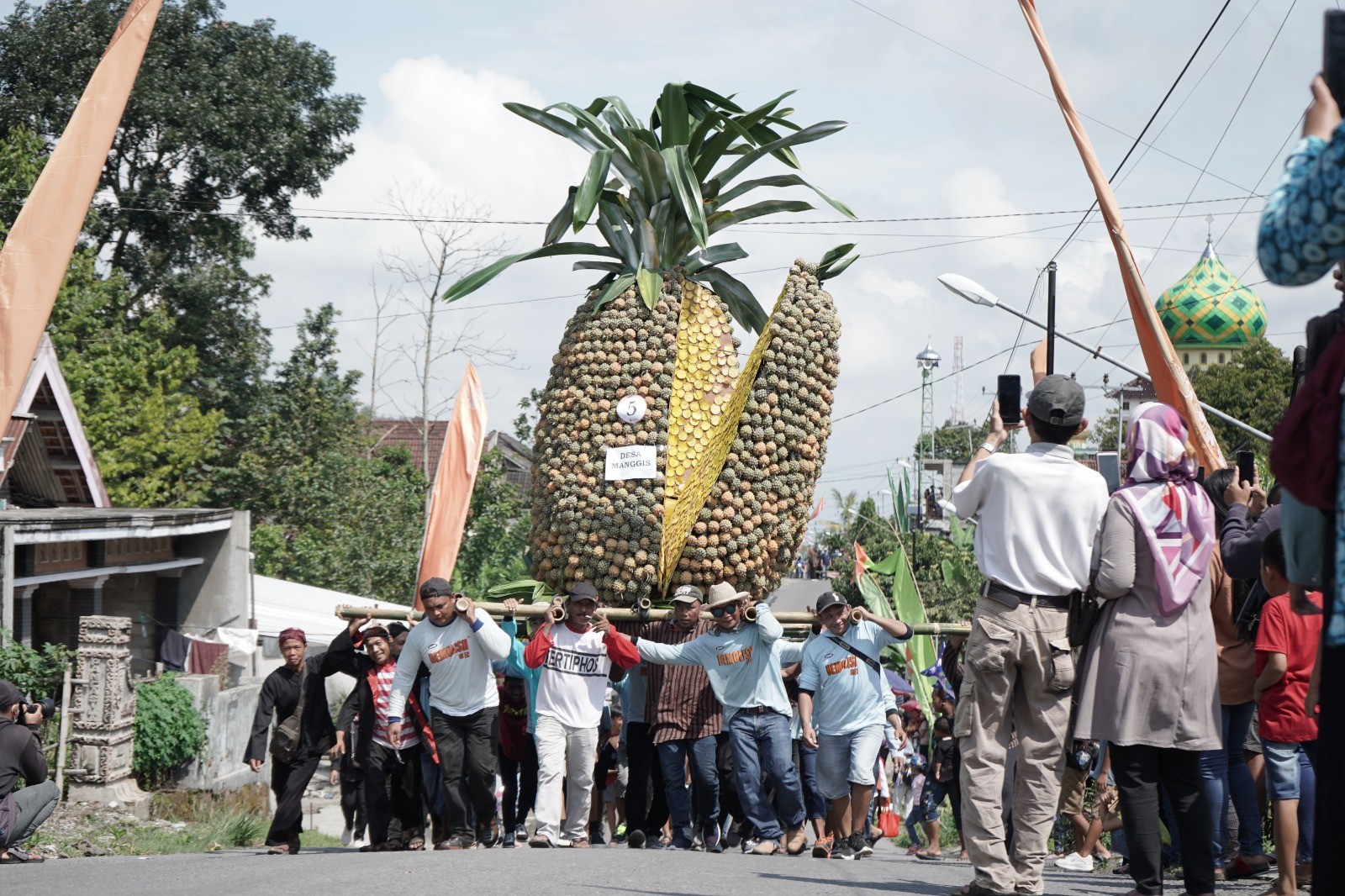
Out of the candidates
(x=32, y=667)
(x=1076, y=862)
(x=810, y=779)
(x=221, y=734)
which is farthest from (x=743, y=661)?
(x=221, y=734)

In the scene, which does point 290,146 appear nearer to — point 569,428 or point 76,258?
point 76,258

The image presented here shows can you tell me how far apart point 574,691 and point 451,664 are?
33.9 inches

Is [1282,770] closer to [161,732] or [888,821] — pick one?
[888,821]

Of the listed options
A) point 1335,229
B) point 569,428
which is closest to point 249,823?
point 569,428

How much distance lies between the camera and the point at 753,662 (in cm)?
974

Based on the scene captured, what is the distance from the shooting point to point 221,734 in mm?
17891

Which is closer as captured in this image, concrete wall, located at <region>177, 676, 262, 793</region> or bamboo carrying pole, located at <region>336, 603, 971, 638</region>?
bamboo carrying pole, located at <region>336, 603, 971, 638</region>

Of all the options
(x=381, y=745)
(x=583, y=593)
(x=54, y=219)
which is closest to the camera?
(x=54, y=219)

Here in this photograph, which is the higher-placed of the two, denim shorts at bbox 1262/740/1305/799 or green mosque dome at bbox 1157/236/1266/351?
green mosque dome at bbox 1157/236/1266/351

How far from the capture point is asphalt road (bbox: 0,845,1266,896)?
6.67m

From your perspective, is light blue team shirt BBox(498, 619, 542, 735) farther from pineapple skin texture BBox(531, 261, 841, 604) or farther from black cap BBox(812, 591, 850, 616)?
black cap BBox(812, 591, 850, 616)

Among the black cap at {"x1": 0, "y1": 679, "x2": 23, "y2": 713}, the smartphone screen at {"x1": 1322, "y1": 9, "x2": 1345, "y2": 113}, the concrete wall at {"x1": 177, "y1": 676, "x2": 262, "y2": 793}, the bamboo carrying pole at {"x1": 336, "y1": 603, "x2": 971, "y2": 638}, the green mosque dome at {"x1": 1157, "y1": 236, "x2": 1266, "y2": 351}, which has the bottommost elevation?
the concrete wall at {"x1": 177, "y1": 676, "x2": 262, "y2": 793}

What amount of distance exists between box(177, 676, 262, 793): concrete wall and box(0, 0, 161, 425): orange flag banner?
7841mm

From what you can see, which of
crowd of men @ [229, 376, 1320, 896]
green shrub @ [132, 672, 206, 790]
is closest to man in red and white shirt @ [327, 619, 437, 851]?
crowd of men @ [229, 376, 1320, 896]
